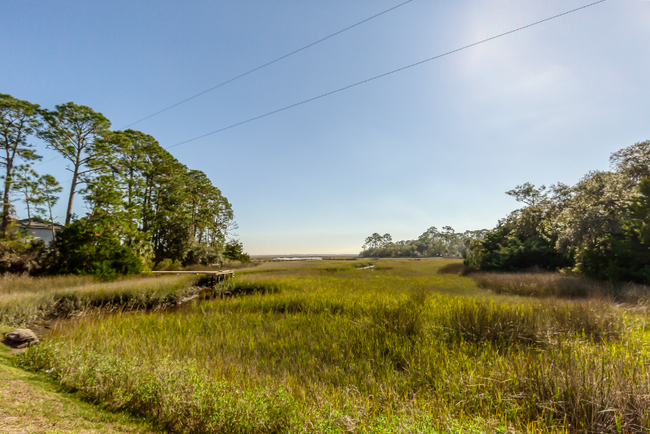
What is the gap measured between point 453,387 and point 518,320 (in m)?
4.37

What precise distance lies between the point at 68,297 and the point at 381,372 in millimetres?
15717

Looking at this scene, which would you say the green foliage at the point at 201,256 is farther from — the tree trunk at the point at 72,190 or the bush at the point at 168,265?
the tree trunk at the point at 72,190

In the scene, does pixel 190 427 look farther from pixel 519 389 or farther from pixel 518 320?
pixel 518 320

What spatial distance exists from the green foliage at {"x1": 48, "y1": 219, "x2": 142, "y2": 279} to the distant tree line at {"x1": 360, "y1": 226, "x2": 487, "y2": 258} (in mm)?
90621

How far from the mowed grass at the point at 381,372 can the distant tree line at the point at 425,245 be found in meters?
87.4

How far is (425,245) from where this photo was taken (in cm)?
11375

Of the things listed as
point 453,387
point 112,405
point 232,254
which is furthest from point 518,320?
point 232,254

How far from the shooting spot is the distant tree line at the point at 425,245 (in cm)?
10594

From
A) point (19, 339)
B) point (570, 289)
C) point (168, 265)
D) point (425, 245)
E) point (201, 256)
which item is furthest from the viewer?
point (425, 245)

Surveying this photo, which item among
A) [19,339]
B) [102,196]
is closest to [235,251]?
[102,196]

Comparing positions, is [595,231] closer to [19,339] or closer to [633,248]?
[633,248]

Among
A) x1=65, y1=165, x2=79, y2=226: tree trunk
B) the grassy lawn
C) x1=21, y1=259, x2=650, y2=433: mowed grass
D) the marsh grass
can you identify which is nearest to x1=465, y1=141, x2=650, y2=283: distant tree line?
the marsh grass

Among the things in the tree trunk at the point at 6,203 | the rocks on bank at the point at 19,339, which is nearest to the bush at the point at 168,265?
the tree trunk at the point at 6,203

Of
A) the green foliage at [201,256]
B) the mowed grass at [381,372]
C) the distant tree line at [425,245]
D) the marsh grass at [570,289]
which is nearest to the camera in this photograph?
the mowed grass at [381,372]
